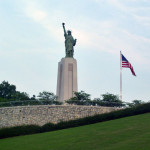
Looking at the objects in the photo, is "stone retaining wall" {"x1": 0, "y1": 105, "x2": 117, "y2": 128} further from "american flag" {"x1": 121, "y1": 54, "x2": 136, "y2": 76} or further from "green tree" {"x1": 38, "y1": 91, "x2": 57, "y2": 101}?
"green tree" {"x1": 38, "y1": 91, "x2": 57, "y2": 101}

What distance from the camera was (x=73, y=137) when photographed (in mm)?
25922

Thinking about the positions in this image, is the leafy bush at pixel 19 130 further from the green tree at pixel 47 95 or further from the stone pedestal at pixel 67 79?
the green tree at pixel 47 95

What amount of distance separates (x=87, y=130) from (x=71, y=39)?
1553cm

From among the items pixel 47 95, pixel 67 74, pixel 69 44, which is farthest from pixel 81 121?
pixel 69 44

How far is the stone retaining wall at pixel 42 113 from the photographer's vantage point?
117 ft

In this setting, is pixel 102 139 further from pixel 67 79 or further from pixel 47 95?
pixel 47 95

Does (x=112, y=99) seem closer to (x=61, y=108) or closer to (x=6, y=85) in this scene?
(x=61, y=108)

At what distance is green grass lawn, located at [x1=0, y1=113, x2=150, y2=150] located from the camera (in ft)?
70.3

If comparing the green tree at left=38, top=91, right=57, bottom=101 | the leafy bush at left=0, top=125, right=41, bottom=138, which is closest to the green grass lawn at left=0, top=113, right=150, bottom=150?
the leafy bush at left=0, top=125, right=41, bottom=138

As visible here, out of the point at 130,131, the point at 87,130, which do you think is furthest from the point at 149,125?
the point at 87,130

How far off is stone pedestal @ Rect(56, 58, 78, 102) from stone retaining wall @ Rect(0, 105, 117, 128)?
14.0ft

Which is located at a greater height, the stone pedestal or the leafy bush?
the stone pedestal

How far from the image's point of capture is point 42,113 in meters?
35.8

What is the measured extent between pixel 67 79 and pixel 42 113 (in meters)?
5.91
